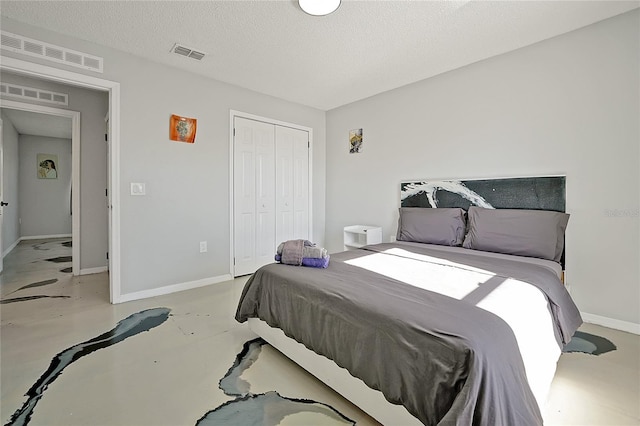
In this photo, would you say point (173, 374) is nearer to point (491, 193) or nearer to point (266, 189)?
point (266, 189)

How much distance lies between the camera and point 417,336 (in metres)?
1.18

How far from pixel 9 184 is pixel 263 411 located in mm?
7044

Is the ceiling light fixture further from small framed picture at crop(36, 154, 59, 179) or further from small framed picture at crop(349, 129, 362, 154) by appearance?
small framed picture at crop(36, 154, 59, 179)

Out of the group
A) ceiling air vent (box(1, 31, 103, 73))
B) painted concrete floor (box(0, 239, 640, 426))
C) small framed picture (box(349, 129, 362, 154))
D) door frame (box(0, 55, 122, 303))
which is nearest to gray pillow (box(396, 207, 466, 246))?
painted concrete floor (box(0, 239, 640, 426))

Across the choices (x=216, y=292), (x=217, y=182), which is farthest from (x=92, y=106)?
(x=216, y=292)

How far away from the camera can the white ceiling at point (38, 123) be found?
5093mm

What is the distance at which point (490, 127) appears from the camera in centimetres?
307

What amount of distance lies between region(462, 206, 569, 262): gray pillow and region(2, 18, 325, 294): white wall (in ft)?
9.49

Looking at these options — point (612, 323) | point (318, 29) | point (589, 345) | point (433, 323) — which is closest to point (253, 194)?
point (318, 29)

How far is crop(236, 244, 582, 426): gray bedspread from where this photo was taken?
3.36 ft

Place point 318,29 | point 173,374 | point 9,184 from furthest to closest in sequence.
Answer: point 9,184 → point 318,29 → point 173,374

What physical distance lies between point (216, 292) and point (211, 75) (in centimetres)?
254

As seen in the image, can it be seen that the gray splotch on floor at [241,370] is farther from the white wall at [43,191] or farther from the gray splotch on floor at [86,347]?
the white wall at [43,191]

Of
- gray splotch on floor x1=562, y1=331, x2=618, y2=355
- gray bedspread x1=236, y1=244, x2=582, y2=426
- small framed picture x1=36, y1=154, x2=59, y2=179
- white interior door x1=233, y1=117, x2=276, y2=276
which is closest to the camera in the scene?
gray bedspread x1=236, y1=244, x2=582, y2=426
